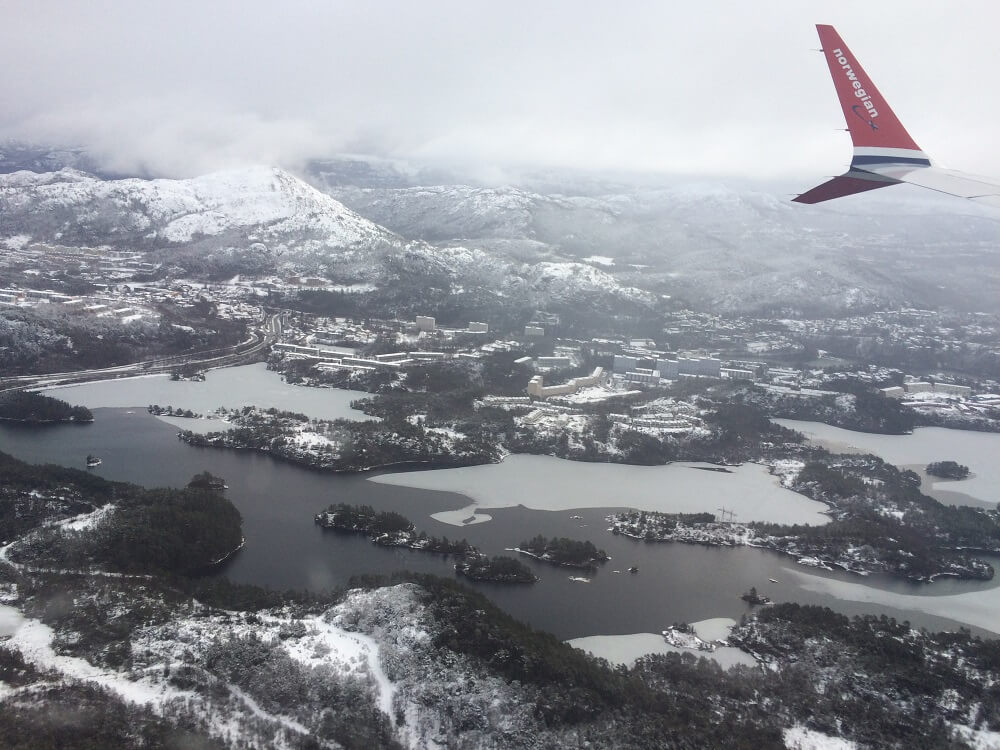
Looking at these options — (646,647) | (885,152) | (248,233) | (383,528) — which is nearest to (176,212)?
(248,233)

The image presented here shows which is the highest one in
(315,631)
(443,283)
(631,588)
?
(443,283)

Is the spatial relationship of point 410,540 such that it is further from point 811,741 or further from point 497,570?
point 811,741

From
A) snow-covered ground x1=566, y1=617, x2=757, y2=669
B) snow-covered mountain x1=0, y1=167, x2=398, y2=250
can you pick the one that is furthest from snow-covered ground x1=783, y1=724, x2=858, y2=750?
snow-covered mountain x1=0, y1=167, x2=398, y2=250

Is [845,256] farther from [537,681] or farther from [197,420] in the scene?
[537,681]

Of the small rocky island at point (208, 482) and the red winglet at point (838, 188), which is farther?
the small rocky island at point (208, 482)

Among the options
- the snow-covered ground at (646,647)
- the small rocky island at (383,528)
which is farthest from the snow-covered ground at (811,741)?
the small rocky island at (383,528)

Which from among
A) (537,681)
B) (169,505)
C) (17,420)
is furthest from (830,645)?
(17,420)

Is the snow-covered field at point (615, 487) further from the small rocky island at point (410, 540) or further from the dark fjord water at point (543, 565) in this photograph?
the small rocky island at point (410, 540)
